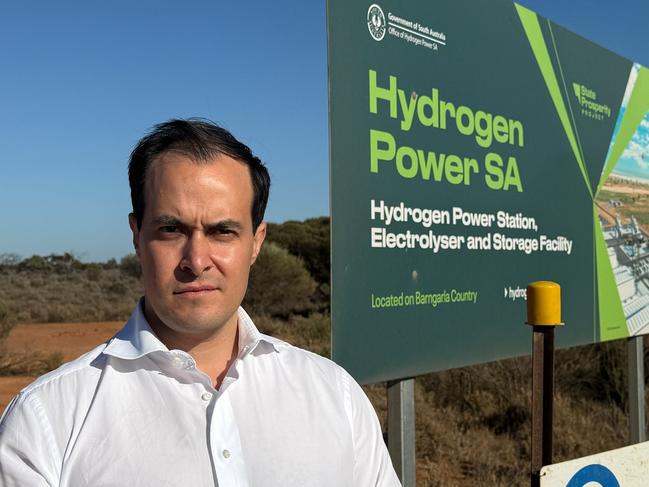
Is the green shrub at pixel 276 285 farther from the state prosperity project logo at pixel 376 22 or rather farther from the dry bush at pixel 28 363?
the state prosperity project logo at pixel 376 22

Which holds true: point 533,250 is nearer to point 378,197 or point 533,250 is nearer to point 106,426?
point 378,197

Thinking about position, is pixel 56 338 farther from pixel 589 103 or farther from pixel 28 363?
pixel 589 103

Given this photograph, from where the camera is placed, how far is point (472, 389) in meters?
8.57

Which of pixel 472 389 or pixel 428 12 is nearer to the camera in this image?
pixel 428 12

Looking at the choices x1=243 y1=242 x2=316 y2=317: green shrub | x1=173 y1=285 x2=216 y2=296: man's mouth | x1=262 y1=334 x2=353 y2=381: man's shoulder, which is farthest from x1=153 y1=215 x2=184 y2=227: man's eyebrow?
x1=243 y1=242 x2=316 y2=317: green shrub

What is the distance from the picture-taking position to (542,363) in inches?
102

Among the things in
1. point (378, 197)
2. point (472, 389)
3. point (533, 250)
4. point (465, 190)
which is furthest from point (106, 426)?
point (472, 389)

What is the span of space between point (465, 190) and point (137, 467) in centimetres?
243

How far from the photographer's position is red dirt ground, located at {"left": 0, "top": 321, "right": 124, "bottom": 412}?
14047mm

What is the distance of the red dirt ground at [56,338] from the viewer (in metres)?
14.0

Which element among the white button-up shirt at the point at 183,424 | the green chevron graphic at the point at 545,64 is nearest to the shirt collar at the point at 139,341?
the white button-up shirt at the point at 183,424

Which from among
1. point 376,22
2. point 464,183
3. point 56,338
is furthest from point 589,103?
point 56,338

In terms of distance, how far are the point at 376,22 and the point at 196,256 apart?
68.7 inches

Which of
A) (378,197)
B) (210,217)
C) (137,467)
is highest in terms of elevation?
(378,197)
